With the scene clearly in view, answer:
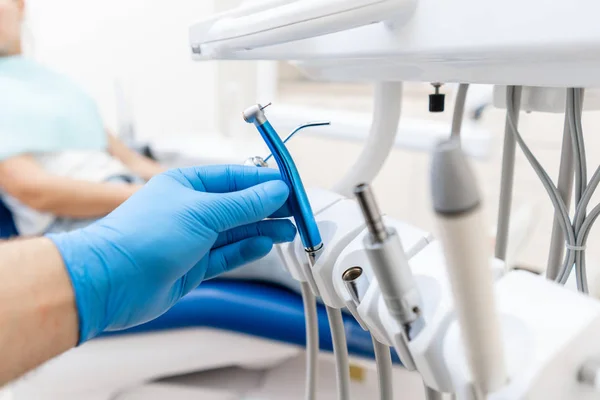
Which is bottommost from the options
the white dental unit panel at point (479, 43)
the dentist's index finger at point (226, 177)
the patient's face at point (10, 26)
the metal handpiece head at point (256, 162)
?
the dentist's index finger at point (226, 177)

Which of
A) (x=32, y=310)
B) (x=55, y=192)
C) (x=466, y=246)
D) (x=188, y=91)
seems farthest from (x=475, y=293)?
(x=188, y=91)

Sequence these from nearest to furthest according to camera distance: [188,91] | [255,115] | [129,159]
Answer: [255,115] → [129,159] → [188,91]

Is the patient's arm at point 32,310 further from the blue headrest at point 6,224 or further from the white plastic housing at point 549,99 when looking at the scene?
the blue headrest at point 6,224

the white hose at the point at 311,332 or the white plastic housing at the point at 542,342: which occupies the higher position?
the white plastic housing at the point at 542,342

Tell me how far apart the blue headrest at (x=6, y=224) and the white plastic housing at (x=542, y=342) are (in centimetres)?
141

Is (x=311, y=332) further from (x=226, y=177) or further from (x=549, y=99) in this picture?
(x=549, y=99)

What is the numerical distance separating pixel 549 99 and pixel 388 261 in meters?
0.36

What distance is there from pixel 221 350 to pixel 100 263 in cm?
61

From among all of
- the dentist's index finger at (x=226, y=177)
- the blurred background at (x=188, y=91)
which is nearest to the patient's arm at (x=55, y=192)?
the blurred background at (x=188, y=91)

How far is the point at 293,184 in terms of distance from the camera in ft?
1.59

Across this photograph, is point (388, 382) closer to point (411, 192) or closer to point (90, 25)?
point (411, 192)

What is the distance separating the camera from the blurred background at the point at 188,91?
188 centimetres

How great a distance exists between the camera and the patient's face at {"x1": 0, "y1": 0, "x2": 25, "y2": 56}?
4.71ft

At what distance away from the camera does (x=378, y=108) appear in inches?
26.2
